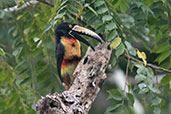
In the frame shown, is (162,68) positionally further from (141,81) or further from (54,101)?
(54,101)

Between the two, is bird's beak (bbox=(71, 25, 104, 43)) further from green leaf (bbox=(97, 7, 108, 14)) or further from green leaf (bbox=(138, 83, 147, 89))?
green leaf (bbox=(138, 83, 147, 89))

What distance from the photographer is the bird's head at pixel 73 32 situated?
12.3 feet

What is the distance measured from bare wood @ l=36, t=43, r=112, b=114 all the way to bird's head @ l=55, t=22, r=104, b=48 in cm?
16

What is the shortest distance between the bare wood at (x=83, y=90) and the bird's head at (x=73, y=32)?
0.16 metres

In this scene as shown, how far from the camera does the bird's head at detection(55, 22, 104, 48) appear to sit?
3.75 metres

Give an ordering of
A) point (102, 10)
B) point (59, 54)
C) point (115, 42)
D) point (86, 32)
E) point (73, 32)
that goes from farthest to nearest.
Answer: point (59, 54)
point (73, 32)
point (86, 32)
point (102, 10)
point (115, 42)

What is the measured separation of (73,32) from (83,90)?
0.95m

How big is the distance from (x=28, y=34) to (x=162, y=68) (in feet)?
4.44

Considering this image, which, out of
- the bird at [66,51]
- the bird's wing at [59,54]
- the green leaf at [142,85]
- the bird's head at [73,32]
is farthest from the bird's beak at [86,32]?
the green leaf at [142,85]

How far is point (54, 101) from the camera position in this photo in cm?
284

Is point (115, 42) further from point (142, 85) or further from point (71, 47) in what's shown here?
point (71, 47)

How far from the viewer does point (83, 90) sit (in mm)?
3266

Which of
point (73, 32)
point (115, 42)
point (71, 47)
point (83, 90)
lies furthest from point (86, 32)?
point (83, 90)

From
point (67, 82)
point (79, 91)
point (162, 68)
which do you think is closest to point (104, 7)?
point (79, 91)
